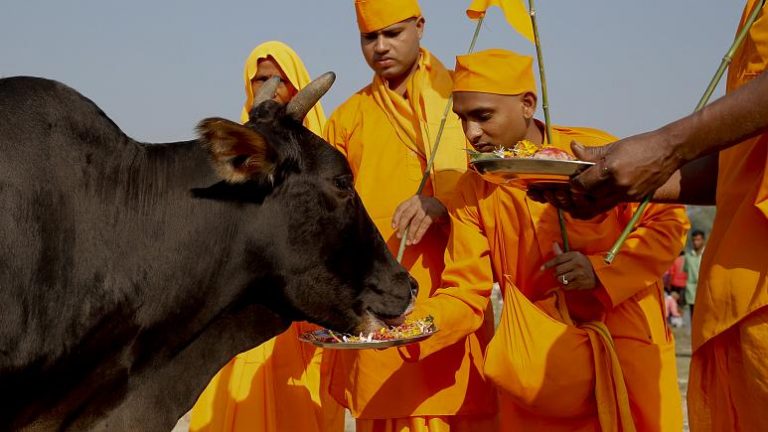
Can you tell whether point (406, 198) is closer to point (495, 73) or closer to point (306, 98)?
point (495, 73)

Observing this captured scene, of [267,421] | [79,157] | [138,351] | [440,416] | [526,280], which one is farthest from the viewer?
[267,421]

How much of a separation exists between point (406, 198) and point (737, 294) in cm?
262

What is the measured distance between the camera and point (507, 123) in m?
4.89

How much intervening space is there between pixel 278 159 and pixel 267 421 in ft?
8.25

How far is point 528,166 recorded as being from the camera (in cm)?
351

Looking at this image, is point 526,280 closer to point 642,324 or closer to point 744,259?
point 642,324

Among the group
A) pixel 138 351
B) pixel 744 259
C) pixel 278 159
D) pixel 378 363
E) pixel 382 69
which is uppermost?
pixel 382 69

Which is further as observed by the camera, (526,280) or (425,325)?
(526,280)

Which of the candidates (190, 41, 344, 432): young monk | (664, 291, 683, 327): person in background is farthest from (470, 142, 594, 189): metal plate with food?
(664, 291, 683, 327): person in background

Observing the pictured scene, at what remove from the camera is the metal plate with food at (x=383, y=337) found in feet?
14.4

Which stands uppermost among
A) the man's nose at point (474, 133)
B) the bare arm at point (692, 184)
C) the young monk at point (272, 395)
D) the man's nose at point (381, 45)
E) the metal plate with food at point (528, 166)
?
the man's nose at point (381, 45)

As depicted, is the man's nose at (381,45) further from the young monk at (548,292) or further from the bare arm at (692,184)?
the bare arm at (692,184)

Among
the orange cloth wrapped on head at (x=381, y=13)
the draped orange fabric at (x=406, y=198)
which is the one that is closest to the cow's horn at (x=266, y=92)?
the draped orange fabric at (x=406, y=198)

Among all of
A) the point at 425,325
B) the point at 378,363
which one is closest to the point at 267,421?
the point at 378,363
